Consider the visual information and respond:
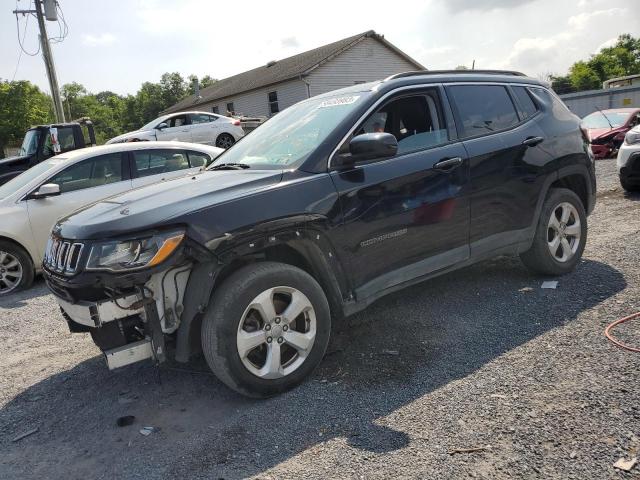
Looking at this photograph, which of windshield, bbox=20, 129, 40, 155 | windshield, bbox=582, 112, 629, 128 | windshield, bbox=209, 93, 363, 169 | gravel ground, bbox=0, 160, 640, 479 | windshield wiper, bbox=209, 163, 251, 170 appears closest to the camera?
gravel ground, bbox=0, 160, 640, 479

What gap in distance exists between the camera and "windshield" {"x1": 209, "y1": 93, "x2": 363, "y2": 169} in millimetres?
3707

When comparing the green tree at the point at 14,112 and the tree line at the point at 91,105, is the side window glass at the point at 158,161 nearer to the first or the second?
the tree line at the point at 91,105

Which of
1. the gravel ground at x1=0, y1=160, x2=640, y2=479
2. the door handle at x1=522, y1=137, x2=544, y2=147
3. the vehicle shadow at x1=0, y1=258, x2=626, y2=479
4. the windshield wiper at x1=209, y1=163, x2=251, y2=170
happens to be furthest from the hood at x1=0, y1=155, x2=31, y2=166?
the door handle at x1=522, y1=137, x2=544, y2=147

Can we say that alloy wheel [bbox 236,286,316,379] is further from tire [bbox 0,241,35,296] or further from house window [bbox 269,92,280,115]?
house window [bbox 269,92,280,115]

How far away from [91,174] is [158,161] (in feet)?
3.09

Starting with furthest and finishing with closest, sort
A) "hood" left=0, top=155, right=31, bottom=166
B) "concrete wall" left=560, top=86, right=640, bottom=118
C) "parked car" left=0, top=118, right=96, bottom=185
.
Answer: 1. "concrete wall" left=560, top=86, right=640, bottom=118
2. "parked car" left=0, top=118, right=96, bottom=185
3. "hood" left=0, top=155, right=31, bottom=166

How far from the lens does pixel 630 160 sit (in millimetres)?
8289

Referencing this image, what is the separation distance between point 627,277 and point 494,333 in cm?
177

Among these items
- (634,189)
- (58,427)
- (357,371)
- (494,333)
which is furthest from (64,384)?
(634,189)

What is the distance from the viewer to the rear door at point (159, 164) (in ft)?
24.4

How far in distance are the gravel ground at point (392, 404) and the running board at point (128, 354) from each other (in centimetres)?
47

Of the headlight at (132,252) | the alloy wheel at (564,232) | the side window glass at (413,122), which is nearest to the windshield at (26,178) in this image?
the headlight at (132,252)

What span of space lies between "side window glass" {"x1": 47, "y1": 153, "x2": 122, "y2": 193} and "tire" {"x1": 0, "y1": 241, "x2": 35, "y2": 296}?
0.96m

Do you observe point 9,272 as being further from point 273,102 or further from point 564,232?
point 273,102
